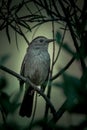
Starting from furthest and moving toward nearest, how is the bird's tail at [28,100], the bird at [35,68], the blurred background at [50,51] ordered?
the bird at [35,68], the bird's tail at [28,100], the blurred background at [50,51]

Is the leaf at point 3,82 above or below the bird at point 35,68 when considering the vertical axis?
above

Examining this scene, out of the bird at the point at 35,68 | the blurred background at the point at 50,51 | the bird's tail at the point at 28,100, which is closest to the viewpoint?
the blurred background at the point at 50,51

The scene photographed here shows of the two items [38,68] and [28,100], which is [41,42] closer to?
[38,68]

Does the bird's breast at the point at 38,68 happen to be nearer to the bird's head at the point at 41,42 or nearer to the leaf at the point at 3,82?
the bird's head at the point at 41,42

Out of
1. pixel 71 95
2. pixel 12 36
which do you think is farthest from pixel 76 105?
pixel 12 36

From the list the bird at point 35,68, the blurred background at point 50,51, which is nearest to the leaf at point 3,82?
the blurred background at point 50,51

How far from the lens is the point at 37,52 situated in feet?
6.34

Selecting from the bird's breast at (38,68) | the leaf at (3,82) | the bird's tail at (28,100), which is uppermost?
the leaf at (3,82)

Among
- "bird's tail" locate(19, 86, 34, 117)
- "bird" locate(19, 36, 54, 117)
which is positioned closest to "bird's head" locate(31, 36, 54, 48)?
"bird" locate(19, 36, 54, 117)

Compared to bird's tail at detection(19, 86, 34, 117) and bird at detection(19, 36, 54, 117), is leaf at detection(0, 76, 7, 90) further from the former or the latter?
bird at detection(19, 36, 54, 117)

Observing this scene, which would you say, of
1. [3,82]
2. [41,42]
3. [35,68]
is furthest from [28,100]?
[3,82]

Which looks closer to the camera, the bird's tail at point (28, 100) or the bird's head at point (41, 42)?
the bird's tail at point (28, 100)

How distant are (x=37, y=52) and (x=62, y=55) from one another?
0.39 feet

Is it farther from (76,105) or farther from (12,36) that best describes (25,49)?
(76,105)
